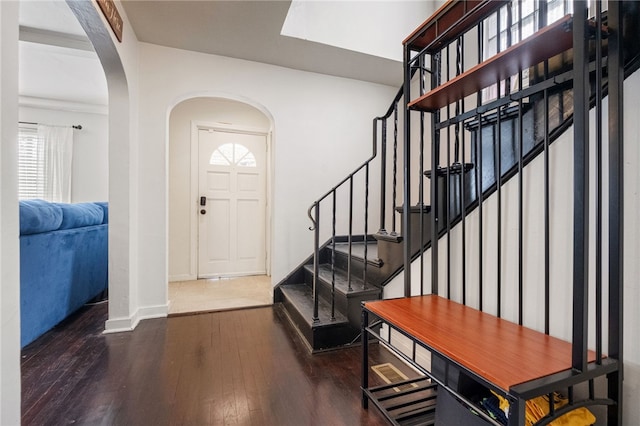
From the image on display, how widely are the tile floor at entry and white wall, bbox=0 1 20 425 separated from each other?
192 centimetres

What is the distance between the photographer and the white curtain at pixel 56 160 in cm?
444

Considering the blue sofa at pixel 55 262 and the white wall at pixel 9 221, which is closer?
the white wall at pixel 9 221

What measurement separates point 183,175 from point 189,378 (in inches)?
116

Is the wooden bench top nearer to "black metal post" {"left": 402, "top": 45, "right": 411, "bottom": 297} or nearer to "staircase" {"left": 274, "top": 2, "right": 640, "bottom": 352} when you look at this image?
"black metal post" {"left": 402, "top": 45, "right": 411, "bottom": 297}

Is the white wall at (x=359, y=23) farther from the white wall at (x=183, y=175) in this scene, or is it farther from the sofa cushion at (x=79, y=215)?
the sofa cushion at (x=79, y=215)

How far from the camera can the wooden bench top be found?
85 cm

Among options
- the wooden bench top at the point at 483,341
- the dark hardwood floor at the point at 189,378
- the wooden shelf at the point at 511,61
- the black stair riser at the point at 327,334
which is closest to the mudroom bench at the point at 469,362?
the wooden bench top at the point at 483,341

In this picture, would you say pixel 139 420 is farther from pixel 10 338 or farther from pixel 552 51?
pixel 552 51

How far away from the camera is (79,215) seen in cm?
263

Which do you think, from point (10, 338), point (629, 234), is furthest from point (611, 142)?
point (10, 338)

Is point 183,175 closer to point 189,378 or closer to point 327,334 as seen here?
point 189,378

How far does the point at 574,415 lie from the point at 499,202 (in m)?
0.78

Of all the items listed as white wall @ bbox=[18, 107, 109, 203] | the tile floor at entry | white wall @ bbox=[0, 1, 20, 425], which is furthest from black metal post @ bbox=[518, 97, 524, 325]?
white wall @ bbox=[18, 107, 109, 203]

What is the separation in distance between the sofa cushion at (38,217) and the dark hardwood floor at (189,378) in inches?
33.2
